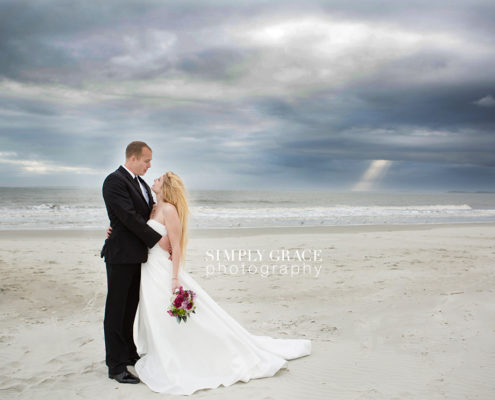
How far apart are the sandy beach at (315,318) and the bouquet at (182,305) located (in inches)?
27.5

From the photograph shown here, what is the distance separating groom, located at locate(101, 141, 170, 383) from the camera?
11.9 feet

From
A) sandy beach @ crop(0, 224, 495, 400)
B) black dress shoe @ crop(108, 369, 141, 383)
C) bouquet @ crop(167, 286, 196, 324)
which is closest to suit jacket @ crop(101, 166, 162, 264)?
bouquet @ crop(167, 286, 196, 324)

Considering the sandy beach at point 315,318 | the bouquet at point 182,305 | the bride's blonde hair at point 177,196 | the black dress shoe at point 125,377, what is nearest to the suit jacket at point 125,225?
the bride's blonde hair at point 177,196

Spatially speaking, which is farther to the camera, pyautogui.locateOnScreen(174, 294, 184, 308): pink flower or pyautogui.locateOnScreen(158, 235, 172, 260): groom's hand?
pyautogui.locateOnScreen(158, 235, 172, 260): groom's hand

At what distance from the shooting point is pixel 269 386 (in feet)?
12.1

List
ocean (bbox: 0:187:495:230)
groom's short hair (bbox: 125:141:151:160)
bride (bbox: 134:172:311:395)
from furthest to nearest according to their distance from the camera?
ocean (bbox: 0:187:495:230)
groom's short hair (bbox: 125:141:151:160)
bride (bbox: 134:172:311:395)

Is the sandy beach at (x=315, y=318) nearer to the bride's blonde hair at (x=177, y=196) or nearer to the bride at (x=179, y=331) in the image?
the bride at (x=179, y=331)

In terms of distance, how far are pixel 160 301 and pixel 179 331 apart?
0.33 m

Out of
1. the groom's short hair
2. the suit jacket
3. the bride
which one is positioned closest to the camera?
the suit jacket

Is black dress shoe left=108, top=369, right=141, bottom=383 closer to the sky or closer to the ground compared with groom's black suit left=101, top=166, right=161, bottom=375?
closer to the ground

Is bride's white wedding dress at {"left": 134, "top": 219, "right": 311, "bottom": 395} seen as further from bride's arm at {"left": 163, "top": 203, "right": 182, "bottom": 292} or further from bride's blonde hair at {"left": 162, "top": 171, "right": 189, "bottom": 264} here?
bride's blonde hair at {"left": 162, "top": 171, "right": 189, "bottom": 264}

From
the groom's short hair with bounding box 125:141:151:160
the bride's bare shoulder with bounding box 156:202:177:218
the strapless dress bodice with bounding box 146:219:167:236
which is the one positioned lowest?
the strapless dress bodice with bounding box 146:219:167:236

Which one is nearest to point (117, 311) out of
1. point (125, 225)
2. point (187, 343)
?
point (187, 343)

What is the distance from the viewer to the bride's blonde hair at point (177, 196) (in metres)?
3.76
